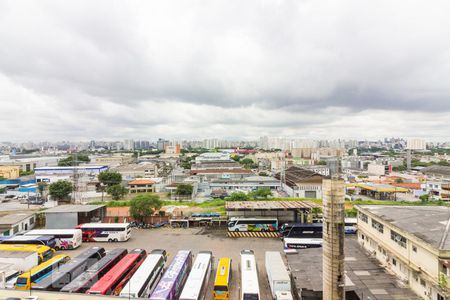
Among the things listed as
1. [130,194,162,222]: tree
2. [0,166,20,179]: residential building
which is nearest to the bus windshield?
[130,194,162,222]: tree

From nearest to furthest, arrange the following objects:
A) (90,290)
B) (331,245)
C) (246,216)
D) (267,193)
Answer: (331,245)
(90,290)
(246,216)
(267,193)

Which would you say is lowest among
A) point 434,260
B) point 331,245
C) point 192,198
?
point 192,198

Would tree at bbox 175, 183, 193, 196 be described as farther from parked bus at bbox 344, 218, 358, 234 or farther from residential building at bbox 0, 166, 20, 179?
residential building at bbox 0, 166, 20, 179

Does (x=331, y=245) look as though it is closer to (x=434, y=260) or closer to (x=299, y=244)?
(x=434, y=260)

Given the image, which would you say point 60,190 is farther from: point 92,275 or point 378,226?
point 378,226

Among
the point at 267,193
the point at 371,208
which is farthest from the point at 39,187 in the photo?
the point at 371,208

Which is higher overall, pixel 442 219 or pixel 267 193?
pixel 442 219

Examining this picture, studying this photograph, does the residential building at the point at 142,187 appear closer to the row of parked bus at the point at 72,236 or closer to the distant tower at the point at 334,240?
the row of parked bus at the point at 72,236
